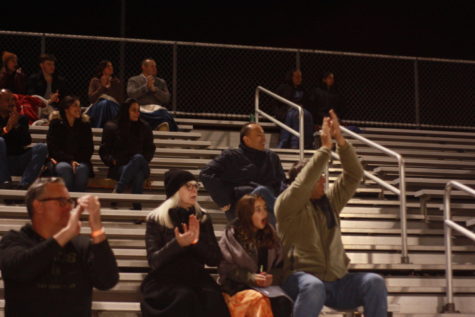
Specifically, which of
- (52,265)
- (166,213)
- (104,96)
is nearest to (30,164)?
(104,96)

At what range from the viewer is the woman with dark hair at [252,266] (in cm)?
520

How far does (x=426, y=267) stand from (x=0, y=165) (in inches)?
Answer: 136

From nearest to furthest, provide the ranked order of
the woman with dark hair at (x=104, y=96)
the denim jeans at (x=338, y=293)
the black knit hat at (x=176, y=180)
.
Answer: the denim jeans at (x=338, y=293)
the black knit hat at (x=176, y=180)
the woman with dark hair at (x=104, y=96)

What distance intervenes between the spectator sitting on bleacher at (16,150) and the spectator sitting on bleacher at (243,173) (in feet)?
4.91

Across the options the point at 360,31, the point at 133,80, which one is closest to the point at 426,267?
the point at 133,80

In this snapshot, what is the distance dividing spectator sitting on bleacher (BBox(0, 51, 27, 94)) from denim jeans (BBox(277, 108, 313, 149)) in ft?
9.36

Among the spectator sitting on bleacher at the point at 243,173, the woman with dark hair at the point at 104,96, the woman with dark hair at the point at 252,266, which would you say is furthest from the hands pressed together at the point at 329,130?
the woman with dark hair at the point at 104,96

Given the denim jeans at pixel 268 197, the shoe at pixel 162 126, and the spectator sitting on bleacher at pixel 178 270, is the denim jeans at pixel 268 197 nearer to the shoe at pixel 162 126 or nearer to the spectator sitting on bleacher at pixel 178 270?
the spectator sitting on bleacher at pixel 178 270

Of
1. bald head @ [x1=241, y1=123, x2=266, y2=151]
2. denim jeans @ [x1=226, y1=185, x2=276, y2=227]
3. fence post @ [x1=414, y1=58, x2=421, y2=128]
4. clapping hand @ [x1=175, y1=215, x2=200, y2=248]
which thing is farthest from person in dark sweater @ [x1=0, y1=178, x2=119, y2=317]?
fence post @ [x1=414, y1=58, x2=421, y2=128]

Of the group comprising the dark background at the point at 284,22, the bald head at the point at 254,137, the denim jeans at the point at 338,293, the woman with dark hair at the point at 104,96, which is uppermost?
the dark background at the point at 284,22

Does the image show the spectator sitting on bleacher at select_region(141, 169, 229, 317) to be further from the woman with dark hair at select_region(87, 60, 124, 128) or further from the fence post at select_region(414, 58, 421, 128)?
the fence post at select_region(414, 58, 421, 128)

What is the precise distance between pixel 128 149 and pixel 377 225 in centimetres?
216

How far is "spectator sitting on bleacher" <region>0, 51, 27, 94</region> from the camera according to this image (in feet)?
31.3

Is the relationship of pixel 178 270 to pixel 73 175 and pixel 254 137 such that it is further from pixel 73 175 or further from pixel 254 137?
pixel 73 175
